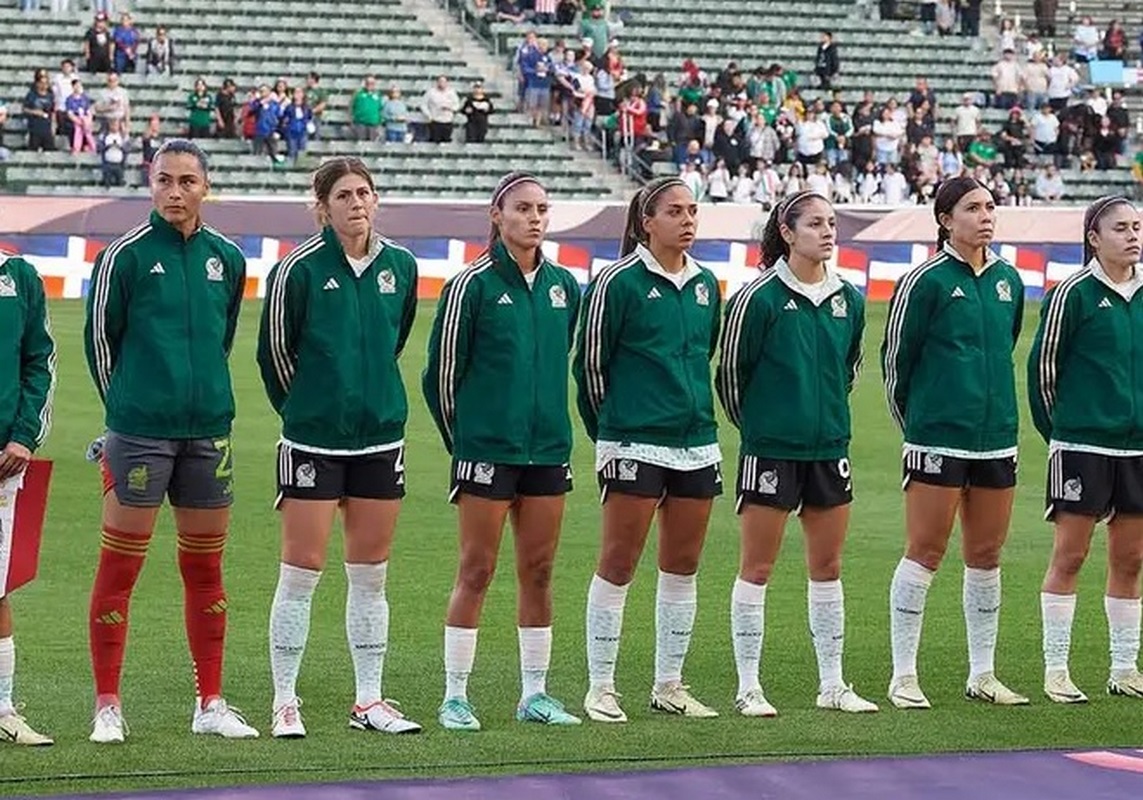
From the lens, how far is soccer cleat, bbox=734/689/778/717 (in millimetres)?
9008

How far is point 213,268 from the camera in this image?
8453mm

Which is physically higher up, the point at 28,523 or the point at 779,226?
the point at 779,226

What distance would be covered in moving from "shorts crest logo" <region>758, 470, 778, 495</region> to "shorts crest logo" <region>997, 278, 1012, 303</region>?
1.24 metres

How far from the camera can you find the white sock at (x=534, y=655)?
8.82 metres

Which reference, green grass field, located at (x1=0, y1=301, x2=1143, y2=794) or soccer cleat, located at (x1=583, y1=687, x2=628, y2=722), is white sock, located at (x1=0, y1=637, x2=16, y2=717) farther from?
soccer cleat, located at (x1=583, y1=687, x2=628, y2=722)

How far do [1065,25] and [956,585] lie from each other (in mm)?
34562

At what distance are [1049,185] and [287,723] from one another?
103 ft

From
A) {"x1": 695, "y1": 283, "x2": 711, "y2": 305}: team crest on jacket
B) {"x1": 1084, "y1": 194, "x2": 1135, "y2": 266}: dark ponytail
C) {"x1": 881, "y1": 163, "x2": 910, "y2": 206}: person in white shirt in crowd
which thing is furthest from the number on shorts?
{"x1": 881, "y1": 163, "x2": 910, "y2": 206}: person in white shirt in crowd

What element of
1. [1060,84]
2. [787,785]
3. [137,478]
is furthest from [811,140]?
[787,785]

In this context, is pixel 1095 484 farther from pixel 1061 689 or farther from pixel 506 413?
pixel 506 413

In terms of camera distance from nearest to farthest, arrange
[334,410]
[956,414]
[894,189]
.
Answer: [334,410], [956,414], [894,189]

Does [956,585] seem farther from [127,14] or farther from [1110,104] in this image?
[1110,104]

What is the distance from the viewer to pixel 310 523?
8.44m

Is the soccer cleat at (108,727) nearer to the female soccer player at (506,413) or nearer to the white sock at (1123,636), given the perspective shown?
the female soccer player at (506,413)
